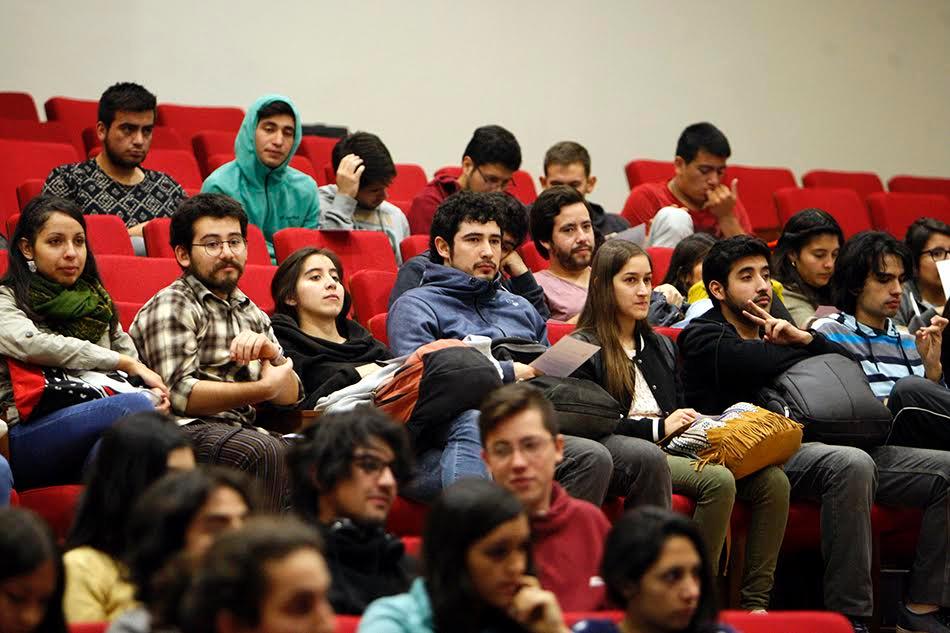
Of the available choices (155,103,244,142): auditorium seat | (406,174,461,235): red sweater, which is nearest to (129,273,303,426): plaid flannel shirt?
(406,174,461,235): red sweater

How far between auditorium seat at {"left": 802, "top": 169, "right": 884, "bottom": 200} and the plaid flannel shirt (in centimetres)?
365

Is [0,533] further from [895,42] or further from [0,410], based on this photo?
[895,42]

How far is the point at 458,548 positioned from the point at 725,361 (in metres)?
1.50

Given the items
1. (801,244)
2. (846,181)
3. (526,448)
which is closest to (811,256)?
(801,244)

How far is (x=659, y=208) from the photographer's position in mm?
4551

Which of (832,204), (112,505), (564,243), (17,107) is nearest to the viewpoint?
(112,505)

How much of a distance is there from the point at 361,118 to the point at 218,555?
4.64m

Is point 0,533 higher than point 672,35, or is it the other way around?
point 672,35

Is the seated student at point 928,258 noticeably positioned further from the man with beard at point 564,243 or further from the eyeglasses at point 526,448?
the eyeglasses at point 526,448

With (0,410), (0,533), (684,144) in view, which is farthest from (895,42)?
(0,533)

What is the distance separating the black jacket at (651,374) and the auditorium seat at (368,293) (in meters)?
0.60

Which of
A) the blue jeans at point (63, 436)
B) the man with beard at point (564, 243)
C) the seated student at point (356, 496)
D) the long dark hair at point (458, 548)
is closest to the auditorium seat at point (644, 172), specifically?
the man with beard at point (564, 243)

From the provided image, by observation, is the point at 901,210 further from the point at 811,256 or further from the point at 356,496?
the point at 356,496

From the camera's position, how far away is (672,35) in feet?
21.0
